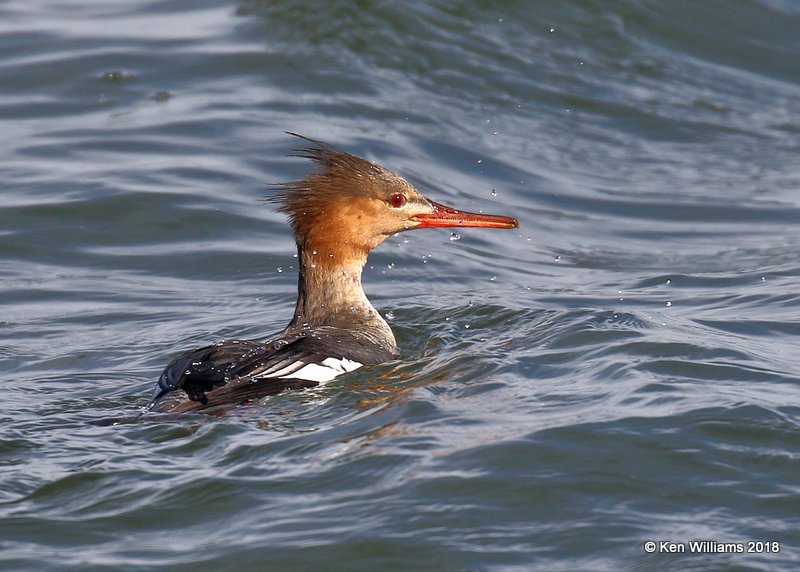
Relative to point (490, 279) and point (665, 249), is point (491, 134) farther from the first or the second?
point (490, 279)

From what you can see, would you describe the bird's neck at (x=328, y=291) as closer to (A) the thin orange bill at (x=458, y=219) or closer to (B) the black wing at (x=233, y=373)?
(A) the thin orange bill at (x=458, y=219)

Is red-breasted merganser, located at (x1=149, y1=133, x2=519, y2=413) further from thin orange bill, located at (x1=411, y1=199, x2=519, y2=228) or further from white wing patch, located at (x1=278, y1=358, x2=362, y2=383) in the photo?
white wing patch, located at (x1=278, y1=358, x2=362, y2=383)

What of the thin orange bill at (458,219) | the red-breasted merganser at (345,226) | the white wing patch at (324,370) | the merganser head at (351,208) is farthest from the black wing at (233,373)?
the thin orange bill at (458,219)

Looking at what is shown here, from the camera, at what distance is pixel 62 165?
10164mm

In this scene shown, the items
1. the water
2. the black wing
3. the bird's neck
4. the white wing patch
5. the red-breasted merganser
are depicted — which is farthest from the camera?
the bird's neck

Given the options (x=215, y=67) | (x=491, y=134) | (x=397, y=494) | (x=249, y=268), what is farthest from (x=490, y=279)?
(x=215, y=67)

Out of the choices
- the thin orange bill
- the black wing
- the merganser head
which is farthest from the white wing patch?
the thin orange bill

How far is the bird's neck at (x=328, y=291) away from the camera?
22.0 ft

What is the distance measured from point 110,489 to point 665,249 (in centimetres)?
575

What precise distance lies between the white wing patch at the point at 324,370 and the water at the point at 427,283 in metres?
0.08

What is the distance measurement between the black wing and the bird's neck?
0.69 meters

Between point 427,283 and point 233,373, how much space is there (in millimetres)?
2926

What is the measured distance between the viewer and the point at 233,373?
18.3ft

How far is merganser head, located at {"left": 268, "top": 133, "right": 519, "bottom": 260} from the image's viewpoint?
21.8 feet
